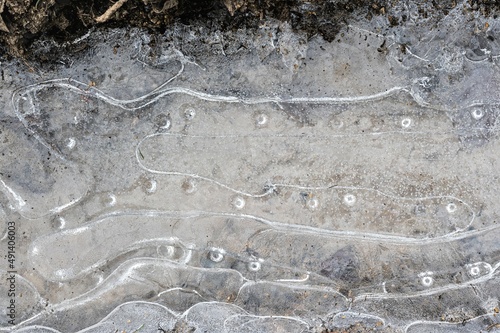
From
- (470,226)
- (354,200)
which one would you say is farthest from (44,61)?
(470,226)

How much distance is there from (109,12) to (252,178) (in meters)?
3.14

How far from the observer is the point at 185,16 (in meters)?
6.55

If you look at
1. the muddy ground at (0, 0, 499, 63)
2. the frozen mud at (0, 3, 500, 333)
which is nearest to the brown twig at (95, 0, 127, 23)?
the muddy ground at (0, 0, 499, 63)

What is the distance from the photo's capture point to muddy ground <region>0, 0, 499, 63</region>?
6.28 m

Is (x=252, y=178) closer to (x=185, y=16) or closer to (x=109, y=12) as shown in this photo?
(x=185, y=16)

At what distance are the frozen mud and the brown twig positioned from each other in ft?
0.95

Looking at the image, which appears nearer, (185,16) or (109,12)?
(109,12)

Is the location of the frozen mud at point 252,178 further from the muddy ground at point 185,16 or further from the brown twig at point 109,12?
the brown twig at point 109,12

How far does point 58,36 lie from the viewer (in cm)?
660

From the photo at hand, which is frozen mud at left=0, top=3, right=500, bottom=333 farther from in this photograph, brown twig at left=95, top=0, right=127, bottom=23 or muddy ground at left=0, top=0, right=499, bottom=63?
brown twig at left=95, top=0, right=127, bottom=23

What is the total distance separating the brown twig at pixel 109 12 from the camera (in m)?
6.23

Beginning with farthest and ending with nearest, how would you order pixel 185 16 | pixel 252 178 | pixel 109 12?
pixel 252 178 → pixel 185 16 → pixel 109 12

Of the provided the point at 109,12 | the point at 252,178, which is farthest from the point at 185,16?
the point at 252,178

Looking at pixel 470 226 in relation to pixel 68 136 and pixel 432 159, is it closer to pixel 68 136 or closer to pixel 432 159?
pixel 432 159
